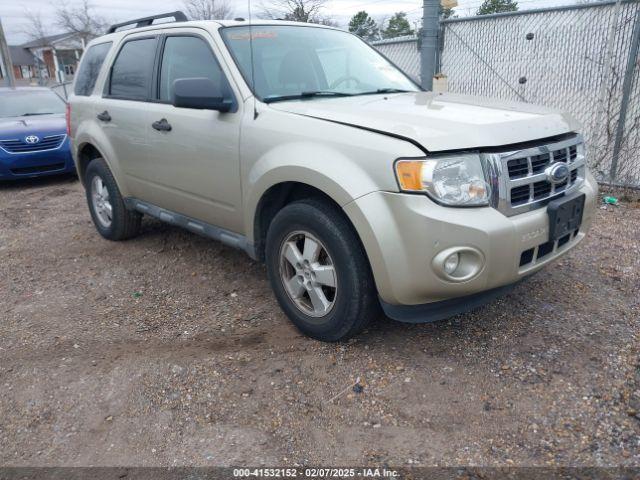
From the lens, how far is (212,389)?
286 cm

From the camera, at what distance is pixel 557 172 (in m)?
2.84

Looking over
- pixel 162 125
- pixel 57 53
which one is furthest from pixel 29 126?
pixel 57 53

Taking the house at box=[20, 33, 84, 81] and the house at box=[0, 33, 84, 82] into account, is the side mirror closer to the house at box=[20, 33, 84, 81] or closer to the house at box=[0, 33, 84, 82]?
the house at box=[0, 33, 84, 82]

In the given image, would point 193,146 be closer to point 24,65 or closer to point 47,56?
point 47,56

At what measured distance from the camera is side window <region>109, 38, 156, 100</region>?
14.1 feet

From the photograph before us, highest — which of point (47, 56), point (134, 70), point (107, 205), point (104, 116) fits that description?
point (47, 56)

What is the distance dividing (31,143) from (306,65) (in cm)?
639

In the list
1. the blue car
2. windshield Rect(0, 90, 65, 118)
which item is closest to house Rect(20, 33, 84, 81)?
windshield Rect(0, 90, 65, 118)

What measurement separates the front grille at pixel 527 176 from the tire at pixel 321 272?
30.0 inches

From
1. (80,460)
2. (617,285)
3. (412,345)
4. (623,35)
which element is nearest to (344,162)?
(412,345)

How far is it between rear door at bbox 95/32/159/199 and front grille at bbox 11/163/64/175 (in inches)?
174

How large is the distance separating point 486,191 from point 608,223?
3.43 m

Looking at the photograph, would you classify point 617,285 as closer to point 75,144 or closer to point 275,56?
point 275,56

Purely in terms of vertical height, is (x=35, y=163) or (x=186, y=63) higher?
(x=186, y=63)
